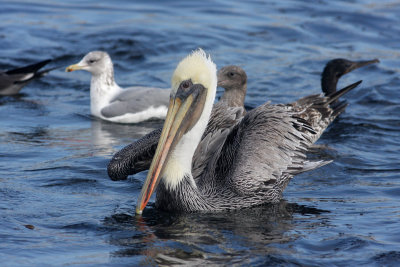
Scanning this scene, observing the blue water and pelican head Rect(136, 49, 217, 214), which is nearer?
the blue water

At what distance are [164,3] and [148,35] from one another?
2.79 metres

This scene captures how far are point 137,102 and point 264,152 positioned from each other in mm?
4311

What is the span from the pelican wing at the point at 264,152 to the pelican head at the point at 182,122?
473 millimetres

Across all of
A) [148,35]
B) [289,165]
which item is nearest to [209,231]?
[289,165]

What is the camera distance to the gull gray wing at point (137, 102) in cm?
1087

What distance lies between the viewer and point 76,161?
27.9 ft

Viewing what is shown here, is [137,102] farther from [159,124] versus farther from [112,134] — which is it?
[112,134]

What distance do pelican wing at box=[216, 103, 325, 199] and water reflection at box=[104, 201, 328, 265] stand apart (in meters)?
0.27

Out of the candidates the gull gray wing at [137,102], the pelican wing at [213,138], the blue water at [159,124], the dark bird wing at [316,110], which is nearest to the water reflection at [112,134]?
the blue water at [159,124]

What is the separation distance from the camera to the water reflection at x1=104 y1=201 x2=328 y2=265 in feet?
18.6

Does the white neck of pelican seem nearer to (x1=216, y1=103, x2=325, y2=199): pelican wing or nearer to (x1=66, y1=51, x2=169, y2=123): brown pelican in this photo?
(x1=216, y1=103, x2=325, y2=199): pelican wing

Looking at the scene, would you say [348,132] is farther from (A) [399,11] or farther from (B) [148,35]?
(A) [399,11]

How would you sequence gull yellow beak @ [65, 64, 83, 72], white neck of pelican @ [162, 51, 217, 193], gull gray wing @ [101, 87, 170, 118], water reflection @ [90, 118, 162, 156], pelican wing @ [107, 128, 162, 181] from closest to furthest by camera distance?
white neck of pelican @ [162, 51, 217, 193], pelican wing @ [107, 128, 162, 181], water reflection @ [90, 118, 162, 156], gull gray wing @ [101, 87, 170, 118], gull yellow beak @ [65, 64, 83, 72]

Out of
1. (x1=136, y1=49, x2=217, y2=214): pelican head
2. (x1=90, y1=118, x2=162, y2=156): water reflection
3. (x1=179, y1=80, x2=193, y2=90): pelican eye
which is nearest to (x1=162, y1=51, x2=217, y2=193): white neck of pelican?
(x1=136, y1=49, x2=217, y2=214): pelican head
